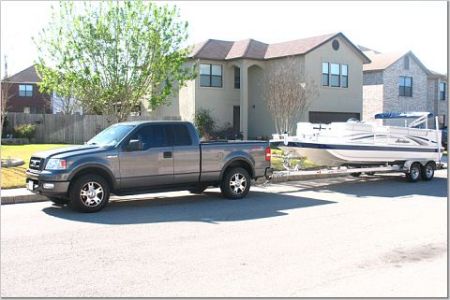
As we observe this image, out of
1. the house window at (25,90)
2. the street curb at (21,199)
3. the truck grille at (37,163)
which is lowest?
the street curb at (21,199)

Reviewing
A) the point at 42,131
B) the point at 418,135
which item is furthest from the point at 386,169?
the point at 42,131

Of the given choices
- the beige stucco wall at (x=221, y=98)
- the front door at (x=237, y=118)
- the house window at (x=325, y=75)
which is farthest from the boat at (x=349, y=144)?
the front door at (x=237, y=118)

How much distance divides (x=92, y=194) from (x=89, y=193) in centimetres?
7

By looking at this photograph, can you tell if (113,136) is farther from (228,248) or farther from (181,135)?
(228,248)

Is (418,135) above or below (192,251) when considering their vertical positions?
above

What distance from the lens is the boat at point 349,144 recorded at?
49.4 ft

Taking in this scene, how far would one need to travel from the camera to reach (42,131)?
32688 millimetres

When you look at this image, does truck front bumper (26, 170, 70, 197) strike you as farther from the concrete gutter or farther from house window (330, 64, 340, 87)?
house window (330, 64, 340, 87)

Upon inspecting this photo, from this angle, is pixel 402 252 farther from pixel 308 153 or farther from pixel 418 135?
pixel 418 135

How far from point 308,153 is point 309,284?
31.5ft

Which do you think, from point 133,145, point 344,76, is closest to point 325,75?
point 344,76

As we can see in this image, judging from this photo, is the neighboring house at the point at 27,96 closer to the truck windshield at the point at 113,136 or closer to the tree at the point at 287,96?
the tree at the point at 287,96

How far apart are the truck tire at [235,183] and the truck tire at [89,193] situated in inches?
114

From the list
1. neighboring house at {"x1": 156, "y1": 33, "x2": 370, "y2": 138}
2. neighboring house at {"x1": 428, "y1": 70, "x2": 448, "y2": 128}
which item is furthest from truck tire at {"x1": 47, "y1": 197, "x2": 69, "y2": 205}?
neighboring house at {"x1": 428, "y1": 70, "x2": 448, "y2": 128}
